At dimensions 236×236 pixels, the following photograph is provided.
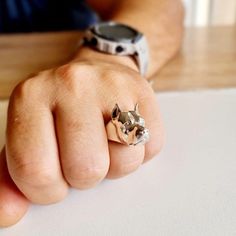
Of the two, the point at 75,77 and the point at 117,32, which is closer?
the point at 75,77

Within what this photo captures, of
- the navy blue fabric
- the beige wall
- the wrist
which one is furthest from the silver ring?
the beige wall

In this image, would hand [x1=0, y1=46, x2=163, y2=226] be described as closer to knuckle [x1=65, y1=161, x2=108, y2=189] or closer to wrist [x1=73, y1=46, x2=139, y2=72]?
knuckle [x1=65, y1=161, x2=108, y2=189]

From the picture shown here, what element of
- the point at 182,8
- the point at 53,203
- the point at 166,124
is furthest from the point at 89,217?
the point at 182,8

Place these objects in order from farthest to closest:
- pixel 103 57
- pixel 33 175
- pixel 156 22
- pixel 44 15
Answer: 1. pixel 44 15
2. pixel 156 22
3. pixel 103 57
4. pixel 33 175

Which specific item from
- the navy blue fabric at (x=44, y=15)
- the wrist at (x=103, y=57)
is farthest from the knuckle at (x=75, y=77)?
the navy blue fabric at (x=44, y=15)

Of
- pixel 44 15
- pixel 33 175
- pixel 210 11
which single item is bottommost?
pixel 210 11

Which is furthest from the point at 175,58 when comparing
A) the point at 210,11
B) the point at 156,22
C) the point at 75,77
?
the point at 210,11

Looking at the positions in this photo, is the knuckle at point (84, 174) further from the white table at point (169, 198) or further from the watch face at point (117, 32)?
the watch face at point (117, 32)

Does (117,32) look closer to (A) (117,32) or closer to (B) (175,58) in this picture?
(A) (117,32)
